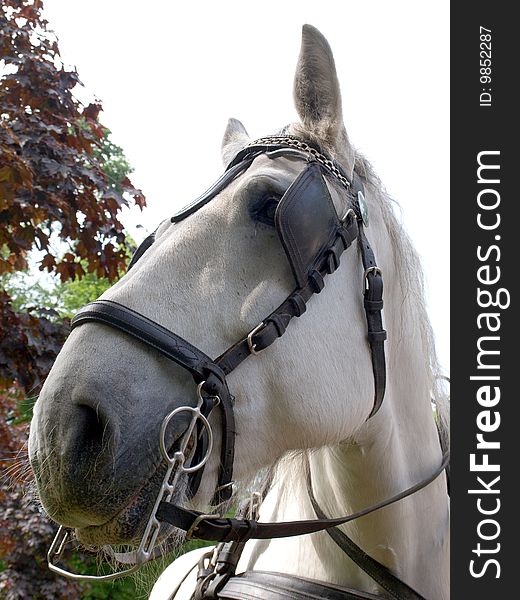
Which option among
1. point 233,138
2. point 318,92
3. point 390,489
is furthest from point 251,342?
point 233,138

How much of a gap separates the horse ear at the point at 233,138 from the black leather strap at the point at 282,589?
137 cm

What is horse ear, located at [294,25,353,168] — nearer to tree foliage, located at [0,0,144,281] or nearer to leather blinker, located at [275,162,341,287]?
leather blinker, located at [275,162,341,287]

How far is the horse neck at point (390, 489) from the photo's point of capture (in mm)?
1917

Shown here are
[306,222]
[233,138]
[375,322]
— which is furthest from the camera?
[233,138]

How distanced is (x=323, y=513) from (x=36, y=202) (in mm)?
2450

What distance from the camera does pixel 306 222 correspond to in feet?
5.66

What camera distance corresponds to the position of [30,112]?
3.79 metres

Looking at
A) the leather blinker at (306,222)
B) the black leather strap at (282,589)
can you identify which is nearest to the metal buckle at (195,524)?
the black leather strap at (282,589)

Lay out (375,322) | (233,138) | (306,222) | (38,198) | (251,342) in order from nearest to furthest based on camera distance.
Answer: (251,342)
(306,222)
(375,322)
(233,138)
(38,198)

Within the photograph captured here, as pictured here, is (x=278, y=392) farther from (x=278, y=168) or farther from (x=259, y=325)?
(x=278, y=168)

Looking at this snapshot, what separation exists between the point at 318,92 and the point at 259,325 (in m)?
0.79

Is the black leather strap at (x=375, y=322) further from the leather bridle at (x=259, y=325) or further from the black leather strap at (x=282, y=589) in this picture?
the black leather strap at (x=282, y=589)

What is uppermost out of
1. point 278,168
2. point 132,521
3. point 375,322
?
point 278,168

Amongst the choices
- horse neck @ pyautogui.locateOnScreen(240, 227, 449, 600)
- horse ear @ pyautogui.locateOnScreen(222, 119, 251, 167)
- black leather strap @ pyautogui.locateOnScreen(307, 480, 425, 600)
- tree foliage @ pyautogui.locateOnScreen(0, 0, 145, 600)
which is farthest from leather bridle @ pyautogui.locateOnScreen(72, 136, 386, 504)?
tree foliage @ pyautogui.locateOnScreen(0, 0, 145, 600)
